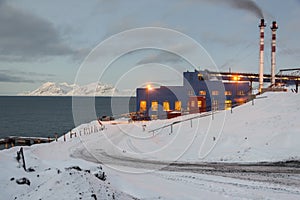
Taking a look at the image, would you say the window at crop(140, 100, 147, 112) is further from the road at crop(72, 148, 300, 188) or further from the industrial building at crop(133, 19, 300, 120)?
the road at crop(72, 148, 300, 188)

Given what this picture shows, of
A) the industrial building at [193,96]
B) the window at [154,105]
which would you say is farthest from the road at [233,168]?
the window at [154,105]

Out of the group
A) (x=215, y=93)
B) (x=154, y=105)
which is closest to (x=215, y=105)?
(x=215, y=93)

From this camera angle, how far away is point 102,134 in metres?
26.6

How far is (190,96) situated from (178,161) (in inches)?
1254

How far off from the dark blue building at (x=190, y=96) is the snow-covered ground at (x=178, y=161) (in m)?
17.9

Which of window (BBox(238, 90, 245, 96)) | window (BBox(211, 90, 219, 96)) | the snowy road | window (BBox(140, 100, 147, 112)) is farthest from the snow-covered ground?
window (BBox(238, 90, 245, 96))

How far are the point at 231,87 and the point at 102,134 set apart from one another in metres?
31.5

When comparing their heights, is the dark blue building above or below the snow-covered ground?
above

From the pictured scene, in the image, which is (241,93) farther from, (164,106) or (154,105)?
(154,105)

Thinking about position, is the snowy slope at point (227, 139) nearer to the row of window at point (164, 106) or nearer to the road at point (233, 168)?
the road at point (233, 168)

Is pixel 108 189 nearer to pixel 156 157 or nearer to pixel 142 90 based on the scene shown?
pixel 156 157

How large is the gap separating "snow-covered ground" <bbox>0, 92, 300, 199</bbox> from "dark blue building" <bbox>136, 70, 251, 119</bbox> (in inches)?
706

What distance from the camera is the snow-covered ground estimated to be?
882 cm

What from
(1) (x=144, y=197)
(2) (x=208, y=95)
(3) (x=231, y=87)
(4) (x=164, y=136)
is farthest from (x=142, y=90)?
(1) (x=144, y=197)
